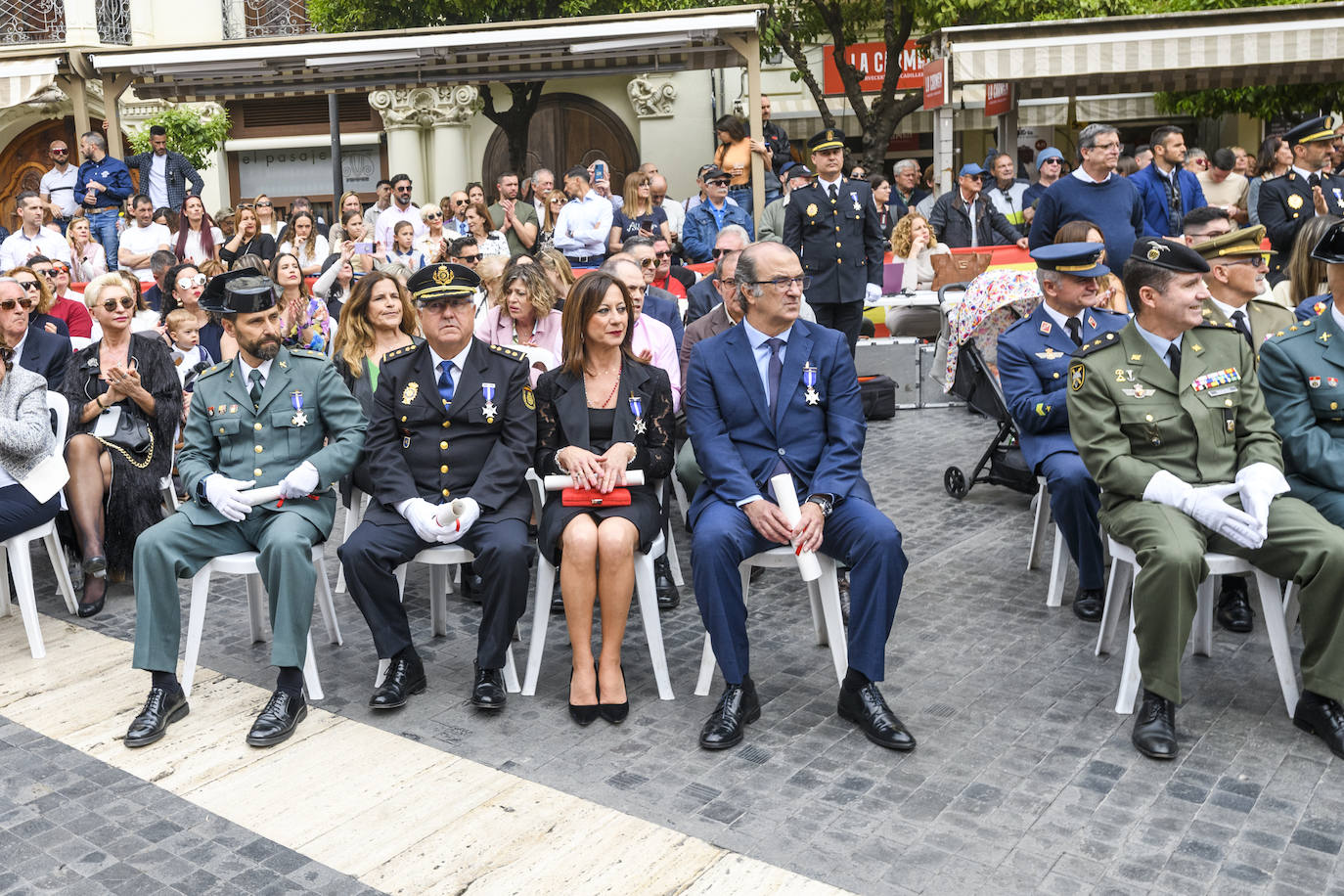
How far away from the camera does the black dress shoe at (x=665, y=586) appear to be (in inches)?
239

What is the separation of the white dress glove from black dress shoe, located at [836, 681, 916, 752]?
125cm

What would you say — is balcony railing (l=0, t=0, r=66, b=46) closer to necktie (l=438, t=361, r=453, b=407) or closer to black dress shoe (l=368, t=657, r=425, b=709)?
necktie (l=438, t=361, r=453, b=407)

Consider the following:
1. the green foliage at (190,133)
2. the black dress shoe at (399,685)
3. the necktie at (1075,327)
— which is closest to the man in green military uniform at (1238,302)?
the necktie at (1075,327)

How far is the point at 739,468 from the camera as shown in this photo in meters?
4.95

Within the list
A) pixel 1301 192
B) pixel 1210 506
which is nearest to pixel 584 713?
pixel 1210 506

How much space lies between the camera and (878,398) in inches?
405

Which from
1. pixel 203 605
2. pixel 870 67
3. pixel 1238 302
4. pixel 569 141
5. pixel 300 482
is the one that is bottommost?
pixel 203 605

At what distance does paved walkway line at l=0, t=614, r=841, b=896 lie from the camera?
3666mm

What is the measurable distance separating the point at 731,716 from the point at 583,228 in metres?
7.72

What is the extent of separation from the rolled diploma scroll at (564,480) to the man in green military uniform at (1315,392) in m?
2.50

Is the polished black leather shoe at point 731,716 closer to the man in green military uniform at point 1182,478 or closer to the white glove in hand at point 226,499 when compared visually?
the man in green military uniform at point 1182,478

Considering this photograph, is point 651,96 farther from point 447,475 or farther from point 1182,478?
point 1182,478

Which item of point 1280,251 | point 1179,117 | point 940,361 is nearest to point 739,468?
point 940,361

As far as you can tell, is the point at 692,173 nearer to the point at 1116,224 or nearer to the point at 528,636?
the point at 1116,224
